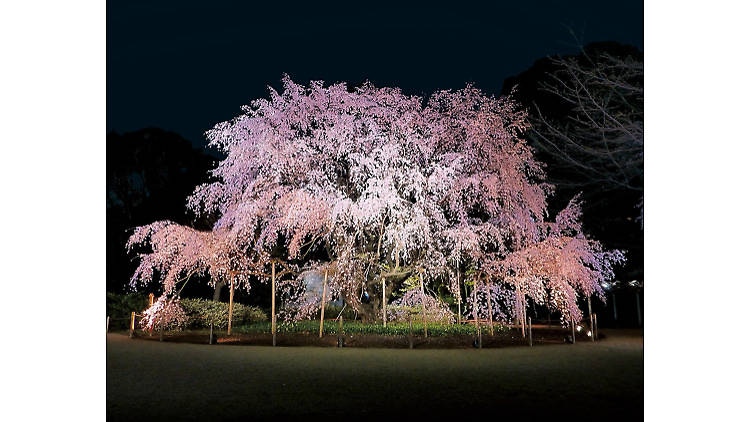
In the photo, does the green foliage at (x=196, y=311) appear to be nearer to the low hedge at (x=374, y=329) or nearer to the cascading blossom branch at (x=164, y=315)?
the cascading blossom branch at (x=164, y=315)

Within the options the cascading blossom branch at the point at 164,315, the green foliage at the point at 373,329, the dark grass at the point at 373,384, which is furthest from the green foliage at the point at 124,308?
the dark grass at the point at 373,384

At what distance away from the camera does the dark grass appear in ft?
21.0

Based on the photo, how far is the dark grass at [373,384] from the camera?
6414mm

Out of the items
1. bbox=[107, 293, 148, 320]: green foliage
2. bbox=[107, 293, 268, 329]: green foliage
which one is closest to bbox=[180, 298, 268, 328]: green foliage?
bbox=[107, 293, 268, 329]: green foliage

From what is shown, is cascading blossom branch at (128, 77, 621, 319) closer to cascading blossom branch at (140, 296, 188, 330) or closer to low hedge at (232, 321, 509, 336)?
low hedge at (232, 321, 509, 336)

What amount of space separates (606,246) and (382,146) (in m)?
9.06

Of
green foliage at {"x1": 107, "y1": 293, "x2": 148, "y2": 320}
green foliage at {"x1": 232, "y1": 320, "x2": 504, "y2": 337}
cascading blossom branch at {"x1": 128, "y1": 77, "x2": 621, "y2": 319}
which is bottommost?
green foliage at {"x1": 232, "y1": 320, "x2": 504, "y2": 337}

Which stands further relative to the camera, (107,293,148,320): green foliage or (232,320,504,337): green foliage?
(107,293,148,320): green foliage

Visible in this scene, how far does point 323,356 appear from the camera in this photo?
11750 mm

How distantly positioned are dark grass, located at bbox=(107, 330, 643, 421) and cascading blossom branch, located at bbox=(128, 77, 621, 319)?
3.03 metres

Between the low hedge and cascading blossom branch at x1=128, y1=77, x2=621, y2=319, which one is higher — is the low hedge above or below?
below

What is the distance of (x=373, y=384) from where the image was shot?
820 centimetres

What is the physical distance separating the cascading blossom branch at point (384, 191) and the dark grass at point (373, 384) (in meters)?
3.03

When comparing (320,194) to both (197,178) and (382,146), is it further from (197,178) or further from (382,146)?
(197,178)
